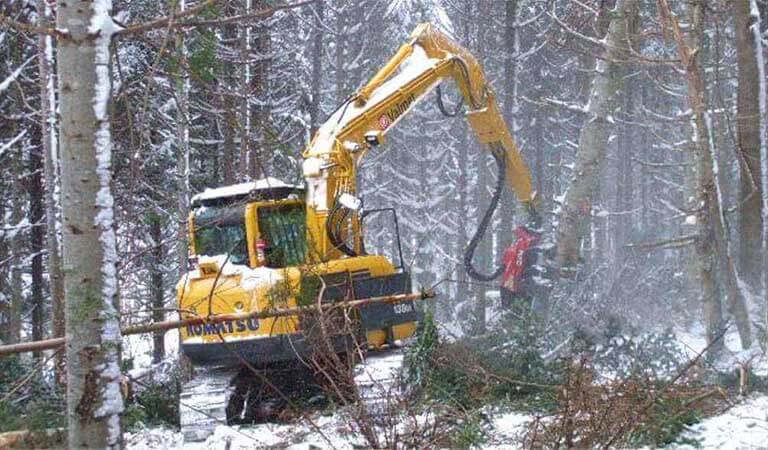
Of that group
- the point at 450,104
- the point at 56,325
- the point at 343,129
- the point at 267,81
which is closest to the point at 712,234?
the point at 343,129

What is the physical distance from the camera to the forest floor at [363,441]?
20.6ft

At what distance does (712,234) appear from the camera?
1033 centimetres

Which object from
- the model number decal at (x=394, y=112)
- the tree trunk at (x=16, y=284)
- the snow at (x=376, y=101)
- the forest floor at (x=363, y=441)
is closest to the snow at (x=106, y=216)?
the forest floor at (x=363, y=441)

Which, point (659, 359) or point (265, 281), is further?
point (659, 359)

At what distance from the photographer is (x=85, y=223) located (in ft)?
11.9

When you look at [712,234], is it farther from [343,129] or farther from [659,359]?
[343,129]

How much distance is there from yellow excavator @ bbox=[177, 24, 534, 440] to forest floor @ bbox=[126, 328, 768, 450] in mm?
452

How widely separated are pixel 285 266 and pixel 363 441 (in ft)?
12.2

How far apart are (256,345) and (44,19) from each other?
4891mm

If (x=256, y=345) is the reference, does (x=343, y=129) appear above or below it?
above

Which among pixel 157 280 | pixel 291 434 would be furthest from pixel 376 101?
pixel 157 280

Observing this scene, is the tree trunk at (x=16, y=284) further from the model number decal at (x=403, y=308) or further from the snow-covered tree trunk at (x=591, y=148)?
the snow-covered tree trunk at (x=591, y=148)

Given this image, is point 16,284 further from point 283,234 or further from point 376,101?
point 376,101

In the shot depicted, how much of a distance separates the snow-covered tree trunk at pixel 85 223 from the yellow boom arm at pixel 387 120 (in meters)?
5.16
